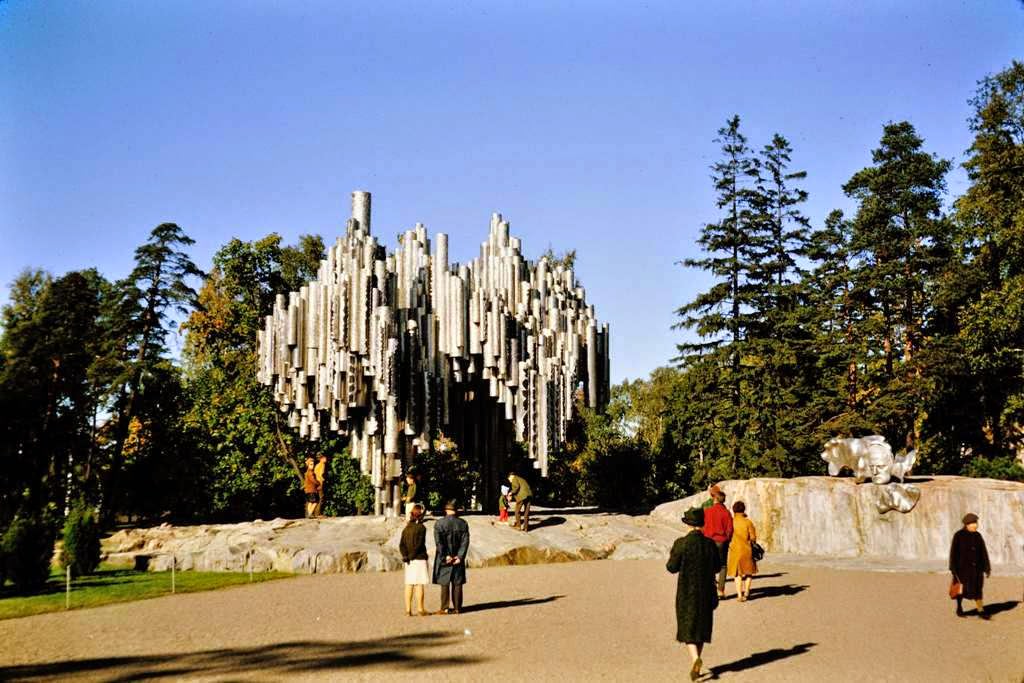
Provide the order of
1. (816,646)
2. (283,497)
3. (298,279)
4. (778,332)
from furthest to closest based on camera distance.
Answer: (298,279), (778,332), (283,497), (816,646)

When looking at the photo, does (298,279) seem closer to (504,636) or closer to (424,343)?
(424,343)

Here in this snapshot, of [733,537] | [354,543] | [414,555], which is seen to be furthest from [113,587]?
[733,537]

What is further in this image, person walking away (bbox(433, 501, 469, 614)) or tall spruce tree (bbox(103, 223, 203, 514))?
tall spruce tree (bbox(103, 223, 203, 514))

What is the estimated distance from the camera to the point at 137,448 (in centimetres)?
3522

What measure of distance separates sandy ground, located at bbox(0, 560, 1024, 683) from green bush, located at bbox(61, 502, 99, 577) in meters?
3.30

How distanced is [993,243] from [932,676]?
92.7 ft

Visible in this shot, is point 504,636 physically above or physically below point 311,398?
below

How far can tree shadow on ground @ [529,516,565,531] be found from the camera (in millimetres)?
24938

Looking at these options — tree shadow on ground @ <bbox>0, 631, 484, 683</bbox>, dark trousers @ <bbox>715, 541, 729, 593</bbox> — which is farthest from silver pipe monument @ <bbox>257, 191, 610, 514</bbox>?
tree shadow on ground @ <bbox>0, 631, 484, 683</bbox>

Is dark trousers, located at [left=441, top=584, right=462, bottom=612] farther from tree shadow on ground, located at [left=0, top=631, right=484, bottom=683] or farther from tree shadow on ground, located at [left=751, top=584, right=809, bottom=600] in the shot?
tree shadow on ground, located at [left=751, top=584, right=809, bottom=600]

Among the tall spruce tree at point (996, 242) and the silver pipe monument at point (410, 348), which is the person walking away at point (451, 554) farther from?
the tall spruce tree at point (996, 242)

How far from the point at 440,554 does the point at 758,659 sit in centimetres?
516

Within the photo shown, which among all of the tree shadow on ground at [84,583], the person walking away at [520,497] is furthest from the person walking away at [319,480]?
the tree shadow on ground at [84,583]

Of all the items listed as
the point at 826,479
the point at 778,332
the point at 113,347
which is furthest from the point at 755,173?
the point at 113,347
